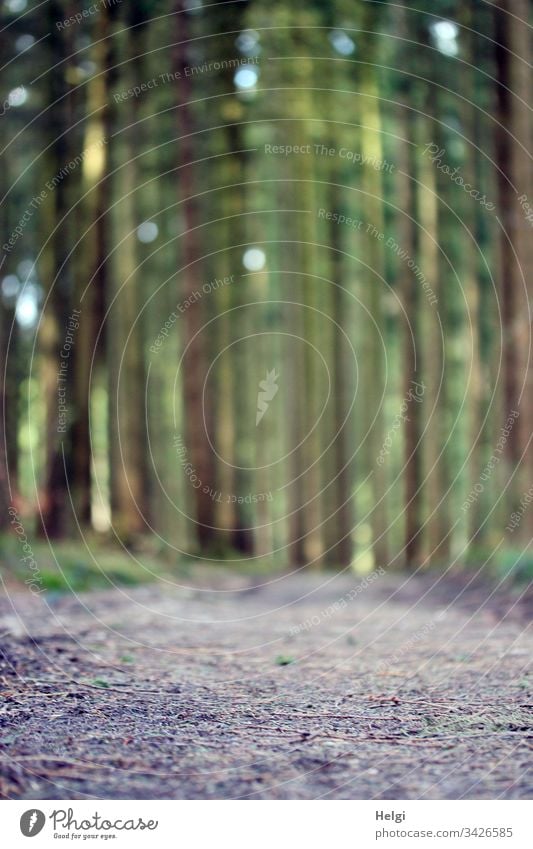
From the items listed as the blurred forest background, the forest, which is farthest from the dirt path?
the blurred forest background

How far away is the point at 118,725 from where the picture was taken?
4.11m

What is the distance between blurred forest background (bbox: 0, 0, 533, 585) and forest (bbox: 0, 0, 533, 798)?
0.06 meters

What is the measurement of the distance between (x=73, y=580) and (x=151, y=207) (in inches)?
466
